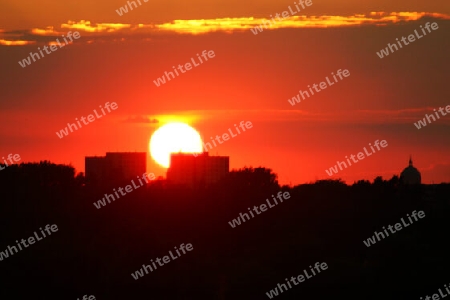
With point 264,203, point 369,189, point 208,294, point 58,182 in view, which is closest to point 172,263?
point 208,294

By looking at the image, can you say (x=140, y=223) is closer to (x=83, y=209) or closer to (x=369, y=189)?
(x=83, y=209)
